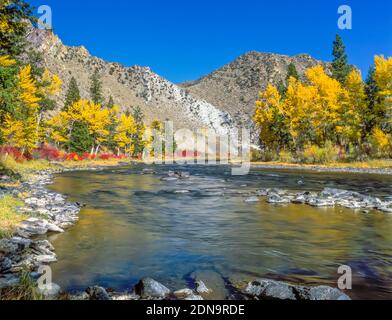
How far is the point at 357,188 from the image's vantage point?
26906mm

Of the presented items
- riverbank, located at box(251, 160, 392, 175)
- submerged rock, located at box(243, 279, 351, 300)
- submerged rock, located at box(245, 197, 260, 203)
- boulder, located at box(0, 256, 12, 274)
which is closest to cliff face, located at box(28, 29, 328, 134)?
riverbank, located at box(251, 160, 392, 175)

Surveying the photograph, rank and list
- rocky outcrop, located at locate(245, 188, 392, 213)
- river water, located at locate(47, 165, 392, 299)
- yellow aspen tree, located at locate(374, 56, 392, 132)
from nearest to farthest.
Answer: river water, located at locate(47, 165, 392, 299)
rocky outcrop, located at locate(245, 188, 392, 213)
yellow aspen tree, located at locate(374, 56, 392, 132)

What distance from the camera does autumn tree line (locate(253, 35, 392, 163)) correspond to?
48.6m

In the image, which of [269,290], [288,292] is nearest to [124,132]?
[269,290]

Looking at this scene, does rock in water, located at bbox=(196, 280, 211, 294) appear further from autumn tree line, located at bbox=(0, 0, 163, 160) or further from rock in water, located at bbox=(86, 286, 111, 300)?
autumn tree line, located at bbox=(0, 0, 163, 160)

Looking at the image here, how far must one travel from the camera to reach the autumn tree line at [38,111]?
1573cm

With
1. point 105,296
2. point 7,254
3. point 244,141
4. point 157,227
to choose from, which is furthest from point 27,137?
point 244,141

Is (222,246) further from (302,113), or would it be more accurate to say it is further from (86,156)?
(86,156)

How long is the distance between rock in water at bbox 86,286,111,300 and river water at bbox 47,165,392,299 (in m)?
0.75

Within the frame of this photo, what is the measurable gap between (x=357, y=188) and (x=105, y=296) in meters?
24.0

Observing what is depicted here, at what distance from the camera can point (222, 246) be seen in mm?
11492

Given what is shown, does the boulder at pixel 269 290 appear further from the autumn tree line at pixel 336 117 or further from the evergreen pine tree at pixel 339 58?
the evergreen pine tree at pixel 339 58

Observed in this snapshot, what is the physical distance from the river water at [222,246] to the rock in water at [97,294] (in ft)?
2.45
